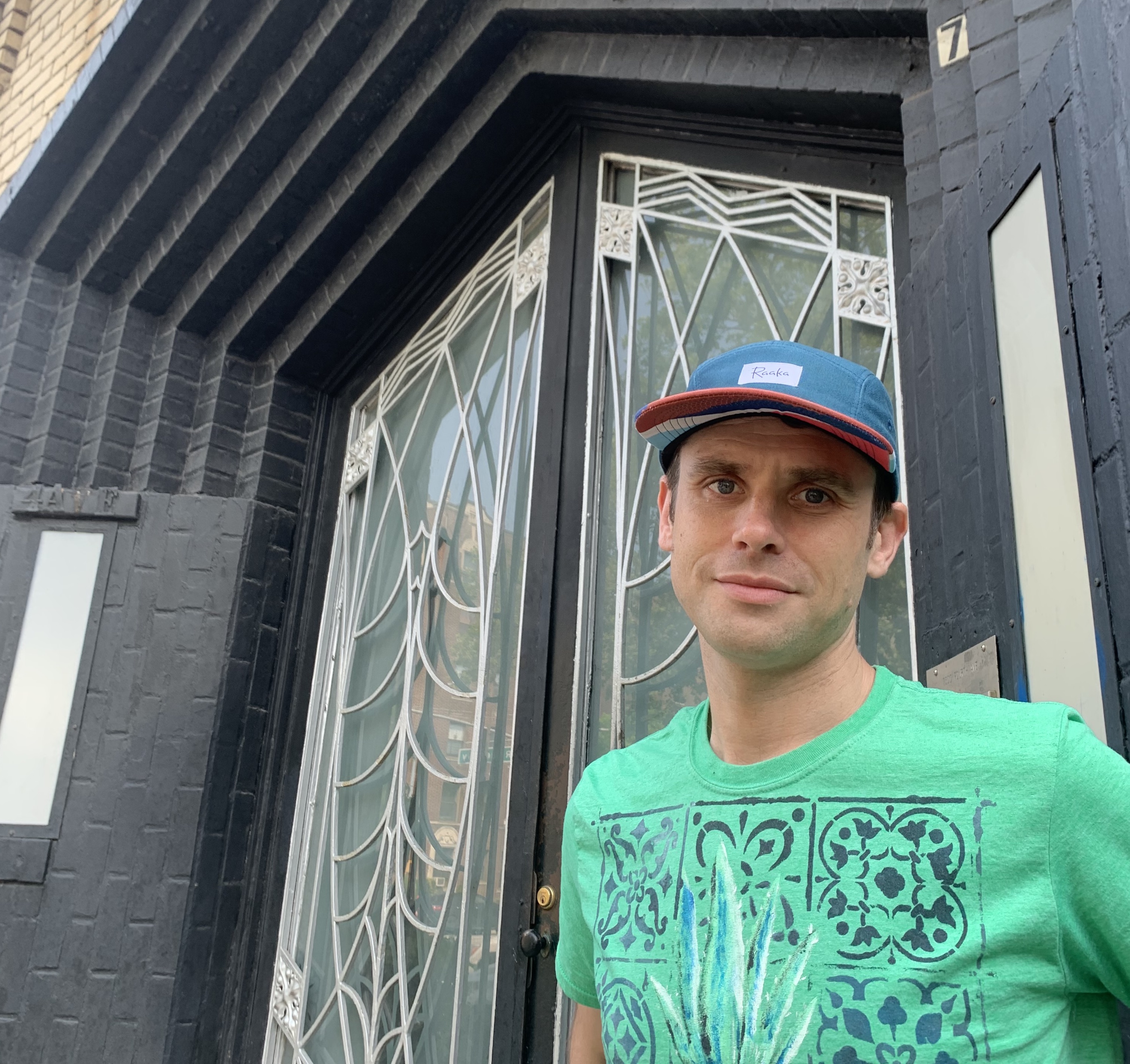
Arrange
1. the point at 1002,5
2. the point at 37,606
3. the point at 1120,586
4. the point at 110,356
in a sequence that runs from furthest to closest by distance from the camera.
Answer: the point at 110,356
the point at 37,606
the point at 1002,5
the point at 1120,586

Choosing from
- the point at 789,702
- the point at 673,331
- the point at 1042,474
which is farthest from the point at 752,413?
the point at 673,331

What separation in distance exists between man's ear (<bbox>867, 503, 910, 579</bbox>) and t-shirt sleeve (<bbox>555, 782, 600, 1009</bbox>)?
50cm

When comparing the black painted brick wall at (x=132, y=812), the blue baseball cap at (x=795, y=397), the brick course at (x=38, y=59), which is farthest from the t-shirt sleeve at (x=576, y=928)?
the brick course at (x=38, y=59)

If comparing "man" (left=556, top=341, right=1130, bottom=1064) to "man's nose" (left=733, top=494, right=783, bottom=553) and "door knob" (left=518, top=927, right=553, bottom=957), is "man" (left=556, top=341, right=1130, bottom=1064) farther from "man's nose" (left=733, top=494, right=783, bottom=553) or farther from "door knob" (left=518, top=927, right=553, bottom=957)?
"door knob" (left=518, top=927, right=553, bottom=957)

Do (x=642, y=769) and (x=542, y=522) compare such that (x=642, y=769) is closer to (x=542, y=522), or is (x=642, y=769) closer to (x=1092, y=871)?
(x=1092, y=871)

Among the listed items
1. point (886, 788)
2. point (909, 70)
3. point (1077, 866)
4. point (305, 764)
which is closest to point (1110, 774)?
point (1077, 866)

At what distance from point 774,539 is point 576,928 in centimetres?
60

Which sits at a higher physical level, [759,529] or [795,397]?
[795,397]

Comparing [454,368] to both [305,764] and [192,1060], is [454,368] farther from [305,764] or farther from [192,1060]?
[192,1060]

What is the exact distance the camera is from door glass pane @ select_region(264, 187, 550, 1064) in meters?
3.01

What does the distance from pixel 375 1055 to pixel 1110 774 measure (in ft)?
9.31

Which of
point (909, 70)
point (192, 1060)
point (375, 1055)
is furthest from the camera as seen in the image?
point (192, 1060)

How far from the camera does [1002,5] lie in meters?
2.03

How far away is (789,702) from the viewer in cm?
113
